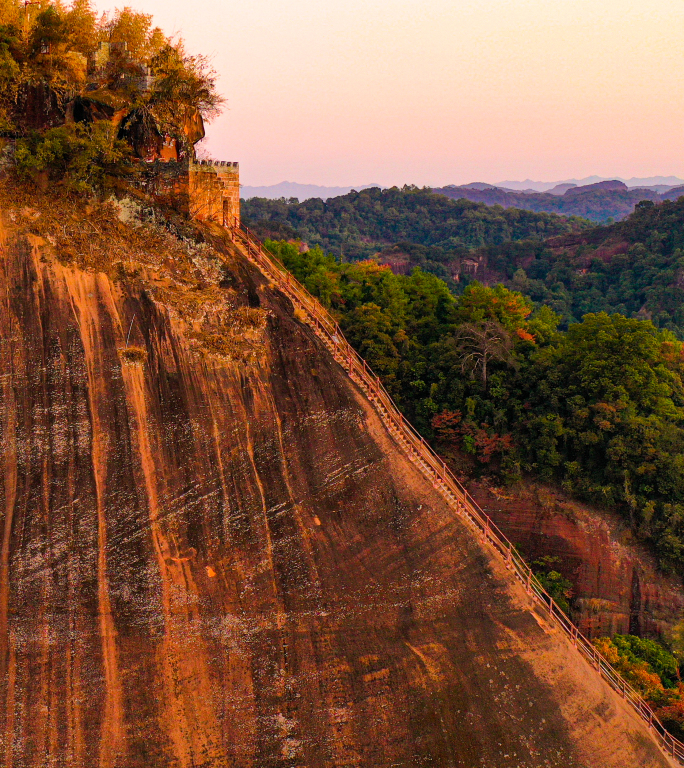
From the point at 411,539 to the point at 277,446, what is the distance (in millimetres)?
5088

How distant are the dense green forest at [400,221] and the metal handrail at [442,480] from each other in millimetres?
93457

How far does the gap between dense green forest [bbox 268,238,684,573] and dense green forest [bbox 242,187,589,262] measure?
85.2 metres

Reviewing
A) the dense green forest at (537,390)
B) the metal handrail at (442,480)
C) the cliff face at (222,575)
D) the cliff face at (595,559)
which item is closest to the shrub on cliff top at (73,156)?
the cliff face at (222,575)

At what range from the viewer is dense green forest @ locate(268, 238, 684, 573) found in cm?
2848

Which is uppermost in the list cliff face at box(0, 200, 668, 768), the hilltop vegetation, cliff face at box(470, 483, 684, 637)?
the hilltop vegetation

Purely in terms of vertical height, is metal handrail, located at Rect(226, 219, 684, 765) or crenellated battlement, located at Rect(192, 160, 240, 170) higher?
crenellated battlement, located at Rect(192, 160, 240, 170)

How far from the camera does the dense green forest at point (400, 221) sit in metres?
129

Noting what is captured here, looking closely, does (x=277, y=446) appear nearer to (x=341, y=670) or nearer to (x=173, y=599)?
(x=173, y=599)

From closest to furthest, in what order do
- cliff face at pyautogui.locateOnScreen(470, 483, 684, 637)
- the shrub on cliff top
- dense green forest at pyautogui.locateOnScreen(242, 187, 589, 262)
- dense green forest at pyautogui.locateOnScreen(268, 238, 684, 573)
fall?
1. the shrub on cliff top
2. cliff face at pyautogui.locateOnScreen(470, 483, 684, 637)
3. dense green forest at pyautogui.locateOnScreen(268, 238, 684, 573)
4. dense green forest at pyautogui.locateOnScreen(242, 187, 589, 262)

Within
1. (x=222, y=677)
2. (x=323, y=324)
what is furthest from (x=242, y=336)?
(x=222, y=677)

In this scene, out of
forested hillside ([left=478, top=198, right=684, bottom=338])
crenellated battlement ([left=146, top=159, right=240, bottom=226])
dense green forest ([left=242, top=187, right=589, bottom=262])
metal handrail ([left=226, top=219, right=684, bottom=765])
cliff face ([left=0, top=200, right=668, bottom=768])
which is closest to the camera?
cliff face ([left=0, top=200, right=668, bottom=768])

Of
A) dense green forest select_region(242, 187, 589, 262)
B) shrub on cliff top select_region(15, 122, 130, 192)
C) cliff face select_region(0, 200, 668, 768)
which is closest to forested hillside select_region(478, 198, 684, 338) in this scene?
dense green forest select_region(242, 187, 589, 262)

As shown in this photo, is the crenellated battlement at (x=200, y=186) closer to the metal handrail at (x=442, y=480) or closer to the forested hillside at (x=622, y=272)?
the metal handrail at (x=442, y=480)

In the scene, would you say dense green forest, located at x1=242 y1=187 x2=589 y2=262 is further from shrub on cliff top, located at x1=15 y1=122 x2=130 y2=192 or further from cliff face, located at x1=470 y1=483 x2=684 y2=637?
shrub on cliff top, located at x1=15 y1=122 x2=130 y2=192
